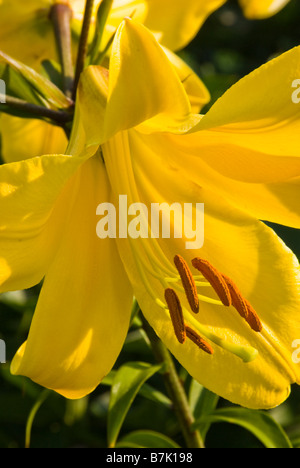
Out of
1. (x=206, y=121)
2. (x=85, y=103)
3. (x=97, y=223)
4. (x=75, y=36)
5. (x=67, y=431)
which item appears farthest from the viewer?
(x=67, y=431)

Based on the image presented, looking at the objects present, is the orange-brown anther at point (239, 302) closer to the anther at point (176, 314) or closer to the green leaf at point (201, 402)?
the anther at point (176, 314)

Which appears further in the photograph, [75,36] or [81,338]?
[75,36]

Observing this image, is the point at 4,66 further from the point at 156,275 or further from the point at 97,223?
the point at 156,275

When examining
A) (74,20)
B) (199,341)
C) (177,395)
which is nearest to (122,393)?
(177,395)

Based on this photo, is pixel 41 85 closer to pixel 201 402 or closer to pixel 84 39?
pixel 84 39

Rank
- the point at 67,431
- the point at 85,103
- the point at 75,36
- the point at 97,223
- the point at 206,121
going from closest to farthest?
the point at 206,121 → the point at 85,103 → the point at 97,223 → the point at 75,36 → the point at 67,431

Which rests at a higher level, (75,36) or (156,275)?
(75,36)

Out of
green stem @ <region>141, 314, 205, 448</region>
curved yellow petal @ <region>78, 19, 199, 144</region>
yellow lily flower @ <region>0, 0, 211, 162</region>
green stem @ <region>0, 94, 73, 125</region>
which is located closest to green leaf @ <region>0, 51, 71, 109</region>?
green stem @ <region>0, 94, 73, 125</region>
